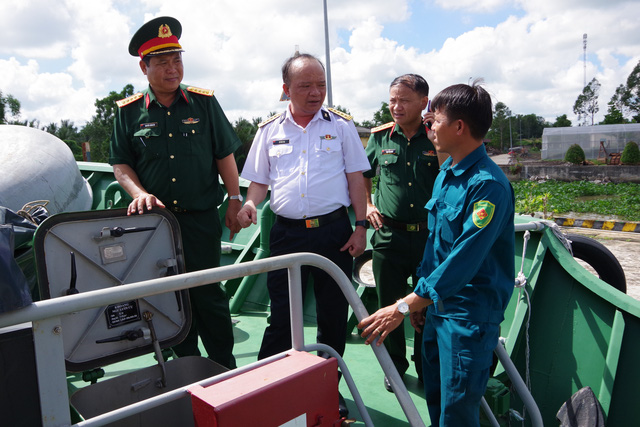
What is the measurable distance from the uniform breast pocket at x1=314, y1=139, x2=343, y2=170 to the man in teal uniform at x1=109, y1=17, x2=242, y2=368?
591 millimetres

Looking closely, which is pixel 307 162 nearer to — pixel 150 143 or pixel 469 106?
pixel 150 143

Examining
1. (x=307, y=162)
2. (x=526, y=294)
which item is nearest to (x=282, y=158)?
(x=307, y=162)

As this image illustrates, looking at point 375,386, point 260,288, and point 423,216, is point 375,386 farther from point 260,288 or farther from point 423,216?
point 260,288

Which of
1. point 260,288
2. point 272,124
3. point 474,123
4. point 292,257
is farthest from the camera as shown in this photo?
point 260,288

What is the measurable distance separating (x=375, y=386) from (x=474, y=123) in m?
1.79

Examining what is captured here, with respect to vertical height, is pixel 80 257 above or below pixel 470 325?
above

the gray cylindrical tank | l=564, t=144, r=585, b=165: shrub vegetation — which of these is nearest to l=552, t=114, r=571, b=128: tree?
l=564, t=144, r=585, b=165: shrub vegetation

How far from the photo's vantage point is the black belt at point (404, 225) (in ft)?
9.91

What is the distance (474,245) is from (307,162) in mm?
1138

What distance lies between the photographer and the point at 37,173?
14.4 ft

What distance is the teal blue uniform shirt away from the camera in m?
1.83

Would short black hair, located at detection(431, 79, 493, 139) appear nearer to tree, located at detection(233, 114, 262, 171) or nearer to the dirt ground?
the dirt ground

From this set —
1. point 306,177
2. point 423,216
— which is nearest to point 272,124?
point 306,177

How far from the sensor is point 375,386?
311 centimetres
